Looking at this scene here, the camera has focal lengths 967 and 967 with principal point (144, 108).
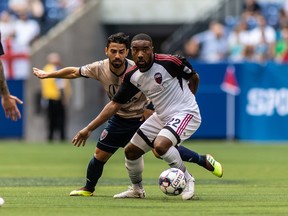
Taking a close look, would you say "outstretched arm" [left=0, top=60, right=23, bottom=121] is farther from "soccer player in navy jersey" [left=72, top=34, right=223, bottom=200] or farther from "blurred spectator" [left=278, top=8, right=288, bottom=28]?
"blurred spectator" [left=278, top=8, right=288, bottom=28]

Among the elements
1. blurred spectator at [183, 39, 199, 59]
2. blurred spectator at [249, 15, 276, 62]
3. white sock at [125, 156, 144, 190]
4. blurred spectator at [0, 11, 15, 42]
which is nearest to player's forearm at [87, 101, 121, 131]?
white sock at [125, 156, 144, 190]

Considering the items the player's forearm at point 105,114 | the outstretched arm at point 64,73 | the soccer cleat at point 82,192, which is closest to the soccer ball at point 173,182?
the player's forearm at point 105,114

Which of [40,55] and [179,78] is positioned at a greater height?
[179,78]

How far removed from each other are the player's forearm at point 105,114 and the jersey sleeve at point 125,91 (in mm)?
77

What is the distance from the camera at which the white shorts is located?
11630 millimetres

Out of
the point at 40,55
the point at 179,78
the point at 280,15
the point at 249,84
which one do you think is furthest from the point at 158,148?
the point at 40,55

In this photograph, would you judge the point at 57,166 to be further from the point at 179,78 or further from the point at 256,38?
the point at 256,38

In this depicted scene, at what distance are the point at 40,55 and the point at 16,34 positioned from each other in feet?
3.44

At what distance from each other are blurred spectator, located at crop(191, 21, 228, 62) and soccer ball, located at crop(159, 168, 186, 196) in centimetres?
1661

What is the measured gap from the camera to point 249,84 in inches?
1069

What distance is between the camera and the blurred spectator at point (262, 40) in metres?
27.1

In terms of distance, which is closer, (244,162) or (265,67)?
(244,162)

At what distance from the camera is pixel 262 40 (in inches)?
1068

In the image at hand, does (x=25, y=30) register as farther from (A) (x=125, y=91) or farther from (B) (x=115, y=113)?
(A) (x=125, y=91)
